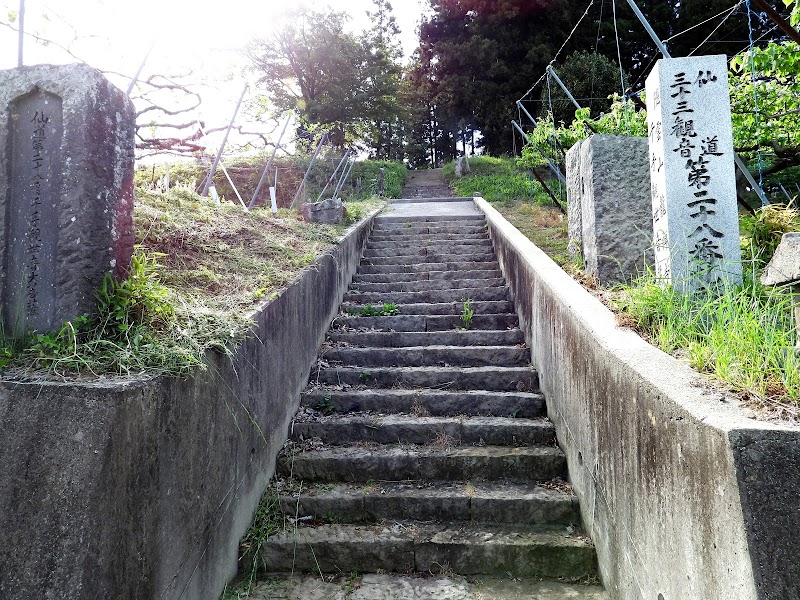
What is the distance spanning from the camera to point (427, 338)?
5.26m

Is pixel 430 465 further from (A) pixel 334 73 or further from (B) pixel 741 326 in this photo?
(A) pixel 334 73

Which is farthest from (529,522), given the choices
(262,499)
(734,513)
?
(734,513)

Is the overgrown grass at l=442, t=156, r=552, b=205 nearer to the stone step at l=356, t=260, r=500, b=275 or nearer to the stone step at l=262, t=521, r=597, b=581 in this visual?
the stone step at l=356, t=260, r=500, b=275

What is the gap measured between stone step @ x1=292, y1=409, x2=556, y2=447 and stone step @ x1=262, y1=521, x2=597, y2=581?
77 cm

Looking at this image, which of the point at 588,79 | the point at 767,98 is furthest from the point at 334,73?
the point at 767,98

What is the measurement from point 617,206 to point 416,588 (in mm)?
3664

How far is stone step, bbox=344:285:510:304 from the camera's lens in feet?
20.2

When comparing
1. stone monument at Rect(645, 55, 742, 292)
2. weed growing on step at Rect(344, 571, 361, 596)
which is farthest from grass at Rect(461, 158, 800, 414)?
weed growing on step at Rect(344, 571, 361, 596)

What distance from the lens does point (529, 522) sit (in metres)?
3.25

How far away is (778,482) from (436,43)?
27.2m

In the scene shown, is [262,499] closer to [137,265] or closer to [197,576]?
[197,576]

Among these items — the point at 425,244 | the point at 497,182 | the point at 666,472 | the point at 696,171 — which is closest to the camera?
the point at 666,472

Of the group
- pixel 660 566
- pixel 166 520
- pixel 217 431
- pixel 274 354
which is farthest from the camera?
pixel 274 354

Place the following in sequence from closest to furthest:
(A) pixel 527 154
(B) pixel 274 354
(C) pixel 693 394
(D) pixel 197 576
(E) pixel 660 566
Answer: (C) pixel 693 394 → (E) pixel 660 566 → (D) pixel 197 576 → (B) pixel 274 354 → (A) pixel 527 154
